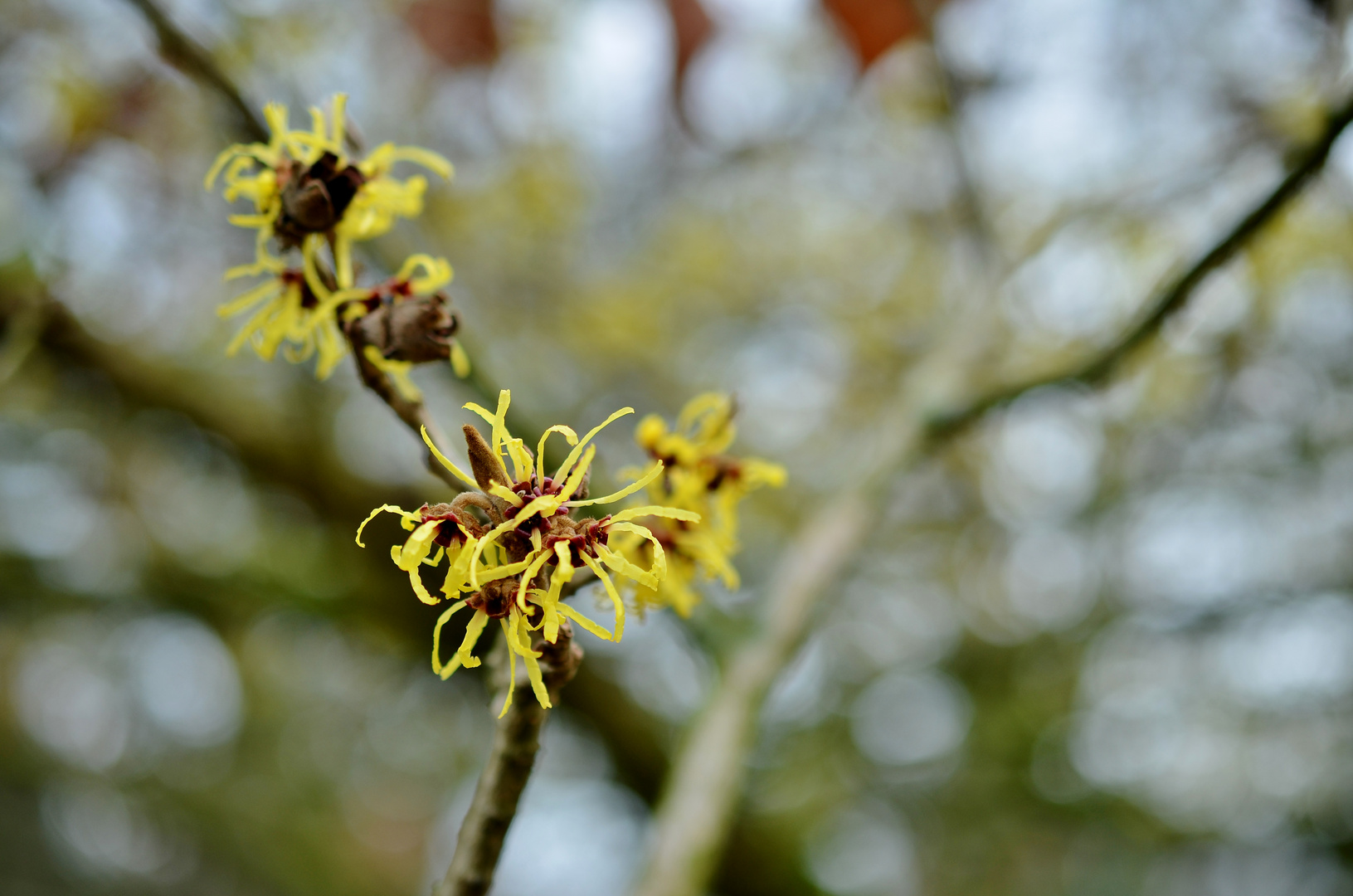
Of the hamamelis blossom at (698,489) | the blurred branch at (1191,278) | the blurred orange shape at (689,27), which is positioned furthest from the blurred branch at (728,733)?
the blurred orange shape at (689,27)

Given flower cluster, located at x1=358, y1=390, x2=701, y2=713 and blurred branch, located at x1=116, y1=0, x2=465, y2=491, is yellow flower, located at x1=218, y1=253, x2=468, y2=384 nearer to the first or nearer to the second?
Answer: blurred branch, located at x1=116, y1=0, x2=465, y2=491

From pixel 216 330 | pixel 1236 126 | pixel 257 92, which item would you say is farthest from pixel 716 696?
pixel 216 330

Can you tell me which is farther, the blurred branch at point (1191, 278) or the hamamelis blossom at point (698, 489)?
the blurred branch at point (1191, 278)

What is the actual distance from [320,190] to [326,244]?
0.23 ft

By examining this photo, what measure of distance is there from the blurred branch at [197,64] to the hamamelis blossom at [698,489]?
1.86 ft

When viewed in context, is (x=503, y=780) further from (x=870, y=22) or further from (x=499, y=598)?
(x=870, y=22)

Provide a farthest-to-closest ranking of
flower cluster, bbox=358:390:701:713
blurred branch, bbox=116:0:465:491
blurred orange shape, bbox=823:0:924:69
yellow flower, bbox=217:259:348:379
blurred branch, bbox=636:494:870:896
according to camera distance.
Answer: blurred orange shape, bbox=823:0:924:69
blurred branch, bbox=636:494:870:896
yellow flower, bbox=217:259:348:379
blurred branch, bbox=116:0:465:491
flower cluster, bbox=358:390:701:713

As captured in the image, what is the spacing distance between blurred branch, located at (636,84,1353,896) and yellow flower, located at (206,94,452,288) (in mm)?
905

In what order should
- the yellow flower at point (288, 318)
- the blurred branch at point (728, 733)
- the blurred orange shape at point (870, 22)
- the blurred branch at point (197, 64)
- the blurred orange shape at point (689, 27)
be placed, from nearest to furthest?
the yellow flower at point (288, 318) < the blurred branch at point (197, 64) < the blurred branch at point (728, 733) < the blurred orange shape at point (870, 22) < the blurred orange shape at point (689, 27)

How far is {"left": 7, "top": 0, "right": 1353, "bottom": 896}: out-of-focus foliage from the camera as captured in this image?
8.65ft

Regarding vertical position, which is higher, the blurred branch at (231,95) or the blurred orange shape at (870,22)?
the blurred orange shape at (870,22)

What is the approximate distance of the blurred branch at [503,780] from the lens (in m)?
0.71

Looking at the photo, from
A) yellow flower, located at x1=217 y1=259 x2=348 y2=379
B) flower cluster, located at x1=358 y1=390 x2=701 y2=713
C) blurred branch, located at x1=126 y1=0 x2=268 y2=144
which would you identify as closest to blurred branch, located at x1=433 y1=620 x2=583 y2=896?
flower cluster, located at x1=358 y1=390 x2=701 y2=713

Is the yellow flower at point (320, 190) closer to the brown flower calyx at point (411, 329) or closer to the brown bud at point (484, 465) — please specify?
the brown flower calyx at point (411, 329)
